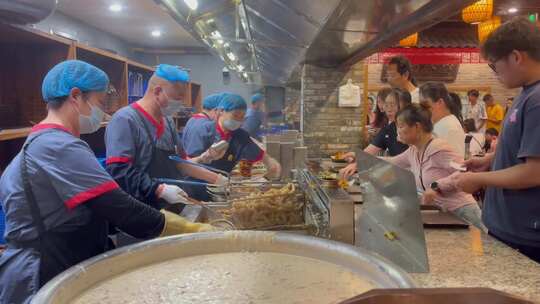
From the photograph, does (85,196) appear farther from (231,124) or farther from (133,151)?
(231,124)

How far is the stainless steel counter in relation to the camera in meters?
1.30

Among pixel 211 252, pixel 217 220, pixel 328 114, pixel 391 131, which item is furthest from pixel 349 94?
pixel 211 252

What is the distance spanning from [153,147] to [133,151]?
0.14 meters

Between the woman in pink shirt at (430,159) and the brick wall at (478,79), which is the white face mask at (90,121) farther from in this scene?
the brick wall at (478,79)

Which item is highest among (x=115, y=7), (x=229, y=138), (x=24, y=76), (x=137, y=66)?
(x=115, y=7)

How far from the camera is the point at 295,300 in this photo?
94 centimetres

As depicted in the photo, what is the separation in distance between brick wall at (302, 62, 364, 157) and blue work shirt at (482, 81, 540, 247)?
4.37m

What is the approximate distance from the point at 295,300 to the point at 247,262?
0.24 metres

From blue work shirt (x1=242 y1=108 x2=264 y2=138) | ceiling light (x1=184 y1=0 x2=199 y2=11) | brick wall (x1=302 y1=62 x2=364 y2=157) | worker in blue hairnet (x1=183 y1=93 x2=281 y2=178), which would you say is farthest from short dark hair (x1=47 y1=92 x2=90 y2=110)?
blue work shirt (x1=242 y1=108 x2=264 y2=138)

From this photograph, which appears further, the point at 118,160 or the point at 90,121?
the point at 118,160

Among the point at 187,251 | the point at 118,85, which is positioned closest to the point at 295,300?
the point at 187,251

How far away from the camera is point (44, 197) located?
1.45m

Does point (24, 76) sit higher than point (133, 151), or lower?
higher

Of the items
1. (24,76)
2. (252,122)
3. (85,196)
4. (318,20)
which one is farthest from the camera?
(252,122)
